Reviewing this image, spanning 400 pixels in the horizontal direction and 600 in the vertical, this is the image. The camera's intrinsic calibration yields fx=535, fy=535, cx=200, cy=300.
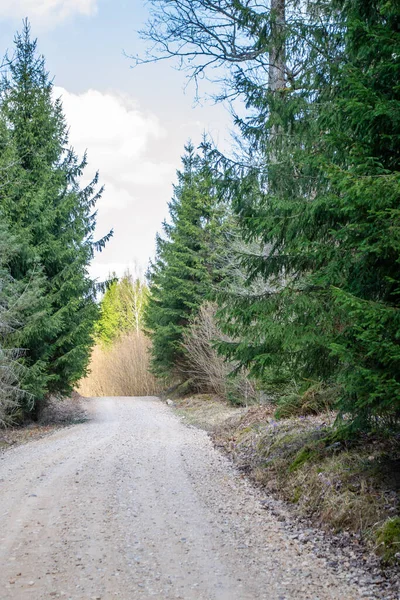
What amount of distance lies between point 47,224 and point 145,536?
12.3 m

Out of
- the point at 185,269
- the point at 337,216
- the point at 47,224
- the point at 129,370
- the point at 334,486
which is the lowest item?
the point at 334,486

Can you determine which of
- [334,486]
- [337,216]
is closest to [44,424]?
[334,486]

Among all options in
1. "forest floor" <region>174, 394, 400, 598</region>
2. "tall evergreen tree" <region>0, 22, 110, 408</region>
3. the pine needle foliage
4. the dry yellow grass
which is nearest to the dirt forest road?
"forest floor" <region>174, 394, 400, 598</region>

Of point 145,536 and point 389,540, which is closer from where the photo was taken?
point 389,540

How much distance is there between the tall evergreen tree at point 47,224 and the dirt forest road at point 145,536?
6.60m

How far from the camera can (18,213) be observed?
15969mm

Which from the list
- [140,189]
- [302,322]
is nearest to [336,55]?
[302,322]

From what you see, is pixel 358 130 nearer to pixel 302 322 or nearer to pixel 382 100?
pixel 382 100

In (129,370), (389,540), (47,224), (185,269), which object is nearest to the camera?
(389,540)

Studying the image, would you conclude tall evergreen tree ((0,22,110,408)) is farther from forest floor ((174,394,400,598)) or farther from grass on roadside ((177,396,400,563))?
forest floor ((174,394,400,598))

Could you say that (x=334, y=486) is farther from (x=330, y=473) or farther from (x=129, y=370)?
(x=129, y=370)

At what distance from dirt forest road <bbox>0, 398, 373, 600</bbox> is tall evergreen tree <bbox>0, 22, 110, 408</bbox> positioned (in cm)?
660

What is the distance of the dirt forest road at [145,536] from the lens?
163 inches

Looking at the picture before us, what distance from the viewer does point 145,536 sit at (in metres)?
5.43
